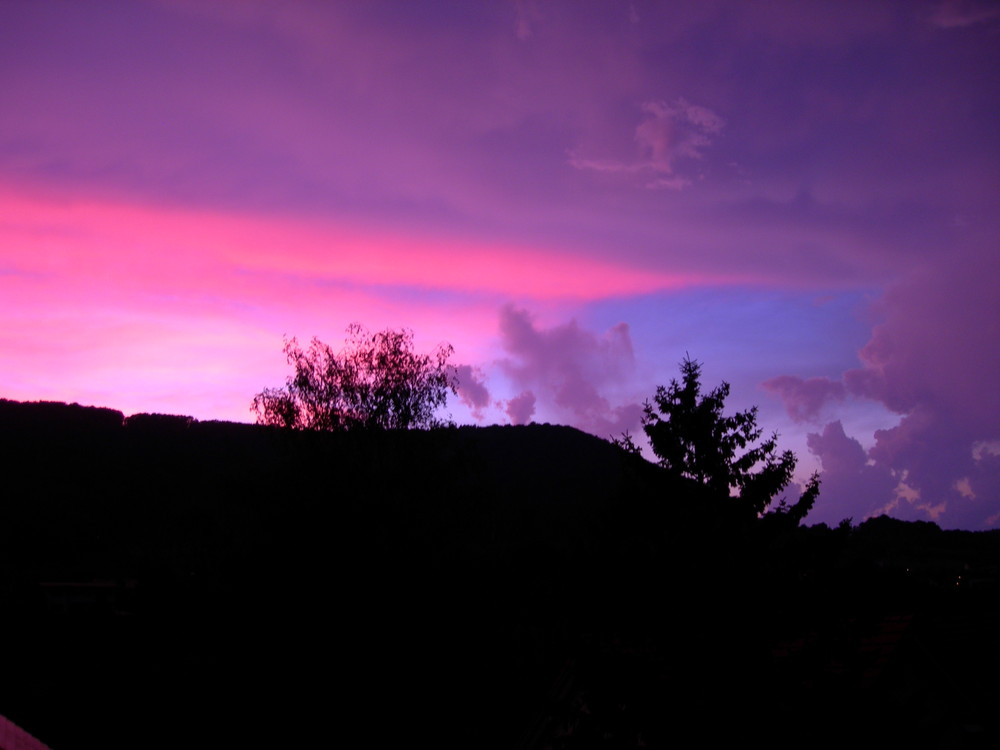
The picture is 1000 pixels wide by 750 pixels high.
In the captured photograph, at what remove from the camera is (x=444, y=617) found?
2030 centimetres

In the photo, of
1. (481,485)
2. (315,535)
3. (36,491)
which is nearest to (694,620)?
(315,535)

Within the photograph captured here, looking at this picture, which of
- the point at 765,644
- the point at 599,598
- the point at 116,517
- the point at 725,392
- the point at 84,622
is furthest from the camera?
the point at 116,517

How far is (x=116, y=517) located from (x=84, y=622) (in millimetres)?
22275

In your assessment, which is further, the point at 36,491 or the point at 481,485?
the point at 36,491

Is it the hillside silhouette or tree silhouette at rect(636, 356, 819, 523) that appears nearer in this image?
the hillside silhouette

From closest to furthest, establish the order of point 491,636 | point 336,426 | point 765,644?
1. point 765,644
2. point 491,636
3. point 336,426

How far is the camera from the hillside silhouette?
674cm

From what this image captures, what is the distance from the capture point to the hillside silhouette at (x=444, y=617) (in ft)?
22.1

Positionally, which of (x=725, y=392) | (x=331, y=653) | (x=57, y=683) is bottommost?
(x=57, y=683)

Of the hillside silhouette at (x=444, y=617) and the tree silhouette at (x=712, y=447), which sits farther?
the tree silhouette at (x=712, y=447)

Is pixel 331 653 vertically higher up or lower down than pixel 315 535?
lower down

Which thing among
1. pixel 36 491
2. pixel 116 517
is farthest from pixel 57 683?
pixel 36 491

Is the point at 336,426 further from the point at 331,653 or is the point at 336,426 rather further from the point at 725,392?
the point at 725,392

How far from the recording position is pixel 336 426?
1206 inches
